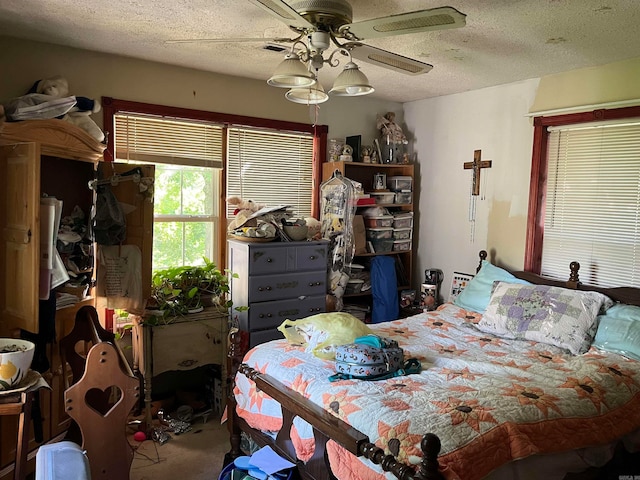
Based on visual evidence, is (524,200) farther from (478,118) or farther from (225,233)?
Result: (225,233)

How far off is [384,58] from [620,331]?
6.58ft

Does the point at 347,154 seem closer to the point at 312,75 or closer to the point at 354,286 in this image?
the point at 354,286

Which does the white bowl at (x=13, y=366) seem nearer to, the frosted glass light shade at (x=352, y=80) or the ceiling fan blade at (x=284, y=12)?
the ceiling fan blade at (x=284, y=12)

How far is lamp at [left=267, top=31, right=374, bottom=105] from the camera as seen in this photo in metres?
2.15

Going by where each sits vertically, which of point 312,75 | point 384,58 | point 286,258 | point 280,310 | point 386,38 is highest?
point 386,38

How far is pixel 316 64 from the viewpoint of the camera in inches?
86.9

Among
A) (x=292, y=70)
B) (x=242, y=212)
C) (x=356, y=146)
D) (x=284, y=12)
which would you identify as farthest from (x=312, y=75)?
(x=356, y=146)

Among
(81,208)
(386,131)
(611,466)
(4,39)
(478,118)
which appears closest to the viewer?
(611,466)

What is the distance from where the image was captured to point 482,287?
3.64 meters

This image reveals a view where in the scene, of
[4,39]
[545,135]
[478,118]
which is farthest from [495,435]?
[4,39]

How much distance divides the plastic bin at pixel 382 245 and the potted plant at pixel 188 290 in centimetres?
136

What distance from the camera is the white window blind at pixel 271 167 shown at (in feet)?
12.9

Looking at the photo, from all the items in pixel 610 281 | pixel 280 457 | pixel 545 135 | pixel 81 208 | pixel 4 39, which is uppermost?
pixel 4 39

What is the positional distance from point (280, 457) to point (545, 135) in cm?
296
